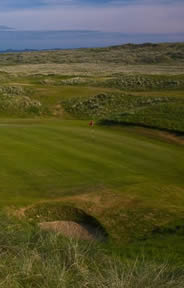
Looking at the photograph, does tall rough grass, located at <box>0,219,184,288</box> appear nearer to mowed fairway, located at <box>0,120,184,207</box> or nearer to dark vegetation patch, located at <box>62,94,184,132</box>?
mowed fairway, located at <box>0,120,184,207</box>

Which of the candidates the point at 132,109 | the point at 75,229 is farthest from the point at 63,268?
the point at 132,109

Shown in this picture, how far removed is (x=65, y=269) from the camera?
16.5 feet

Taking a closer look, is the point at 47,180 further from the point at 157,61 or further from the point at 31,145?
the point at 157,61

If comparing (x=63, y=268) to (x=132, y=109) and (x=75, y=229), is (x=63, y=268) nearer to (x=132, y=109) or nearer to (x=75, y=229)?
(x=75, y=229)

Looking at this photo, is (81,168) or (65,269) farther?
(81,168)

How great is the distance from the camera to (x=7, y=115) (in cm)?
3666

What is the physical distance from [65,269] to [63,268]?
0.25m

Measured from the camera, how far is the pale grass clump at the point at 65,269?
4598mm

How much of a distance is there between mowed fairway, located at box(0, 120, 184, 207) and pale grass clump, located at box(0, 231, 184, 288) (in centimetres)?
542

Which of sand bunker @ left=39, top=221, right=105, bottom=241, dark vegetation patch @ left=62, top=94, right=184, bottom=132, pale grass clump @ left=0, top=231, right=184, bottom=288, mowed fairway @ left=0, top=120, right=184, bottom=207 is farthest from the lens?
dark vegetation patch @ left=62, top=94, right=184, bottom=132

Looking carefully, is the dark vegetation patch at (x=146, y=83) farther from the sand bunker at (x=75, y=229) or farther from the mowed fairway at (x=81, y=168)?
the sand bunker at (x=75, y=229)

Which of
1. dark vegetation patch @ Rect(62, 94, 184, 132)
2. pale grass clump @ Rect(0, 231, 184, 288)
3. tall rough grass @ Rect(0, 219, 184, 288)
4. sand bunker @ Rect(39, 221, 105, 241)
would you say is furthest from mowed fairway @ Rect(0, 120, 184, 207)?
dark vegetation patch @ Rect(62, 94, 184, 132)

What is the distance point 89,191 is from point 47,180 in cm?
157

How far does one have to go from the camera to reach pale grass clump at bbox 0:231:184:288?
4.60 meters
